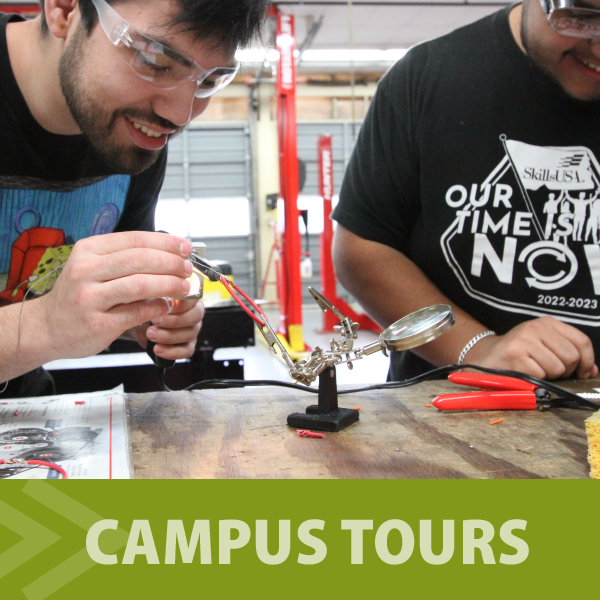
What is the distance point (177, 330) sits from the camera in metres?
1.04

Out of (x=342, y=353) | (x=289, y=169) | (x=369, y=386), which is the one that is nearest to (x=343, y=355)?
(x=342, y=353)

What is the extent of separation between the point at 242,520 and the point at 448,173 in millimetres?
941

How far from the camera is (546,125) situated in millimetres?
1189

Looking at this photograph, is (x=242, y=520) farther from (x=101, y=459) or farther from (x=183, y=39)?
(x=183, y=39)

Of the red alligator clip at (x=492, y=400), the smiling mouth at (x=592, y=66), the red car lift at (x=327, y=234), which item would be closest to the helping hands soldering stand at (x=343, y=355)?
the red alligator clip at (x=492, y=400)

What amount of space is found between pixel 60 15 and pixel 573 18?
0.83 metres

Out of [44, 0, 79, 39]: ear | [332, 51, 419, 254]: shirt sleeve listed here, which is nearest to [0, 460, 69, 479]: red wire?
[44, 0, 79, 39]: ear

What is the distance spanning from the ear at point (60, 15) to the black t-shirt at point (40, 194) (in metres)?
0.14

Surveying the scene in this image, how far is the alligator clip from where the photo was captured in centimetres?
86

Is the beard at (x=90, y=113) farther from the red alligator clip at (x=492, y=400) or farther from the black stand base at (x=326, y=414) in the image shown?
the red alligator clip at (x=492, y=400)

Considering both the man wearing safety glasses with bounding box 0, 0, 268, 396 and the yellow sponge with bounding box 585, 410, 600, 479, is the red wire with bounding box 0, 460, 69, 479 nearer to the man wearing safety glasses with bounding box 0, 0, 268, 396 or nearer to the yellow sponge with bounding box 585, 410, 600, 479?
the man wearing safety glasses with bounding box 0, 0, 268, 396

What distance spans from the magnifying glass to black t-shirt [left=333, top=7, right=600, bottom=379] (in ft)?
1.52

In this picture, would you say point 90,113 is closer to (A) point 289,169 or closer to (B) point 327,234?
(A) point 289,169

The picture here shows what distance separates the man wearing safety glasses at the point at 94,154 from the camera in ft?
Answer: 2.40
